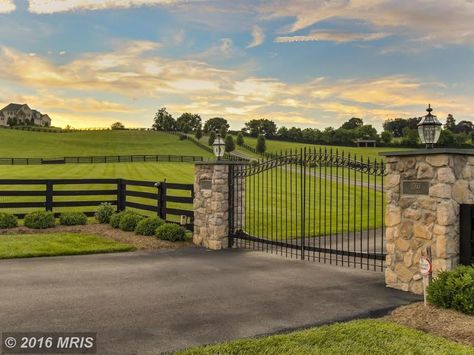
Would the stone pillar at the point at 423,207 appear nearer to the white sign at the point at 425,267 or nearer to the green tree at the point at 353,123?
the white sign at the point at 425,267

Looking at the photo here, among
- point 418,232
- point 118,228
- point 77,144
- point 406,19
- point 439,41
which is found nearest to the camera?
point 418,232

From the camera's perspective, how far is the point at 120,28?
17688 millimetres

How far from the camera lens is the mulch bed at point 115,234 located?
1092cm

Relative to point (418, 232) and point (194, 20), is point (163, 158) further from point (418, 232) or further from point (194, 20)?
point (418, 232)

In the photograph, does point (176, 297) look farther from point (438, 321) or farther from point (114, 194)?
point (114, 194)

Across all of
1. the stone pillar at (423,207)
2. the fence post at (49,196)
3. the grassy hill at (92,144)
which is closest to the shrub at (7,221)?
the fence post at (49,196)

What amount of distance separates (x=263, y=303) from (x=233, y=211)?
15.5 feet

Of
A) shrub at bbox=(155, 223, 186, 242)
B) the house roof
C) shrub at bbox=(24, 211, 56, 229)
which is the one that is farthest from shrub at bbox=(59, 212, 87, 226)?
the house roof

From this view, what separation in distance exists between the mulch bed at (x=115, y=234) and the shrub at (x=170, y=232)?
153 millimetres

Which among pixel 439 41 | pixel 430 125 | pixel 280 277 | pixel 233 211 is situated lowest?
pixel 280 277

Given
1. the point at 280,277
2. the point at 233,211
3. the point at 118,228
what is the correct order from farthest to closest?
the point at 118,228 < the point at 233,211 < the point at 280,277

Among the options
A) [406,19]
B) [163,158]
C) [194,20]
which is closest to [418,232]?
[406,19]

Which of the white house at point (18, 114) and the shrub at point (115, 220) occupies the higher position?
the white house at point (18, 114)

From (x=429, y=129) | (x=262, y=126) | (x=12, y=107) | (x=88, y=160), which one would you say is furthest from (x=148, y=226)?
(x=12, y=107)
